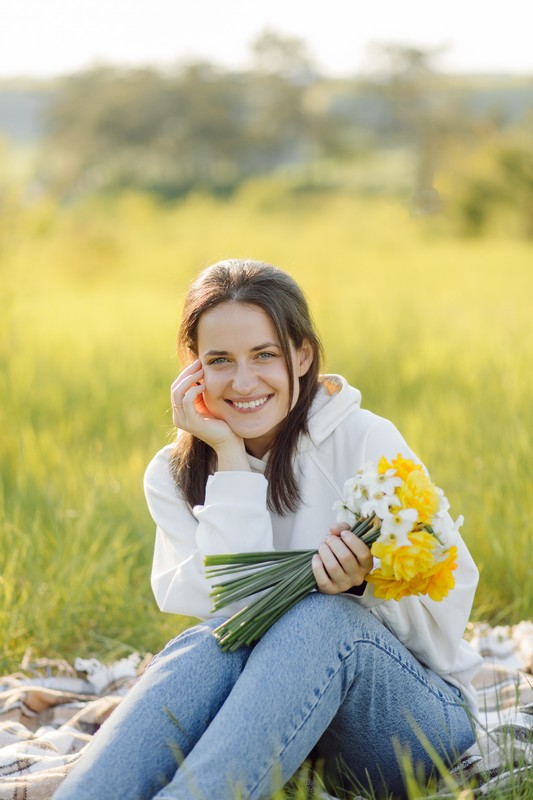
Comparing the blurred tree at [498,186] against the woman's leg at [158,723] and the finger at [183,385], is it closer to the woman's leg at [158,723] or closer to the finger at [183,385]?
the finger at [183,385]

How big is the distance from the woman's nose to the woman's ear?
166 mm

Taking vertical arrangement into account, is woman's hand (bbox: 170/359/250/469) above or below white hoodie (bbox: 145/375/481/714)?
above

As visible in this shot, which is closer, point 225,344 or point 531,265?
point 225,344

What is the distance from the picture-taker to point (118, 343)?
7.02m

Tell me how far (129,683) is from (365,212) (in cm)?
2836

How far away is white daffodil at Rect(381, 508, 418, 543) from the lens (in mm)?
1789

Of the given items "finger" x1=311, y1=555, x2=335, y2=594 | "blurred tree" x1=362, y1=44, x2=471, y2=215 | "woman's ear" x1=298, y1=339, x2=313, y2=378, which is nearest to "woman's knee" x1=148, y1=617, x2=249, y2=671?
"finger" x1=311, y1=555, x2=335, y2=594

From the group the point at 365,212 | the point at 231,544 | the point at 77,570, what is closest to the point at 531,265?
the point at 77,570

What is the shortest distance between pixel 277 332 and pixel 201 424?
0.90ft

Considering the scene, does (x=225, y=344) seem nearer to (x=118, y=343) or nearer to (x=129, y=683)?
(x=129, y=683)

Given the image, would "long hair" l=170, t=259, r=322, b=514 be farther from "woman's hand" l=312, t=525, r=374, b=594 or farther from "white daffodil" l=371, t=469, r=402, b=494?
"white daffodil" l=371, t=469, r=402, b=494

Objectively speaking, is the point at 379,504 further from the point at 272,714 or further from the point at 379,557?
the point at 272,714

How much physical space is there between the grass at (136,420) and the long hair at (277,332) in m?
0.29

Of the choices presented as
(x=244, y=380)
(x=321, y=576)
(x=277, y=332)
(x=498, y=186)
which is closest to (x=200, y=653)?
(x=321, y=576)
